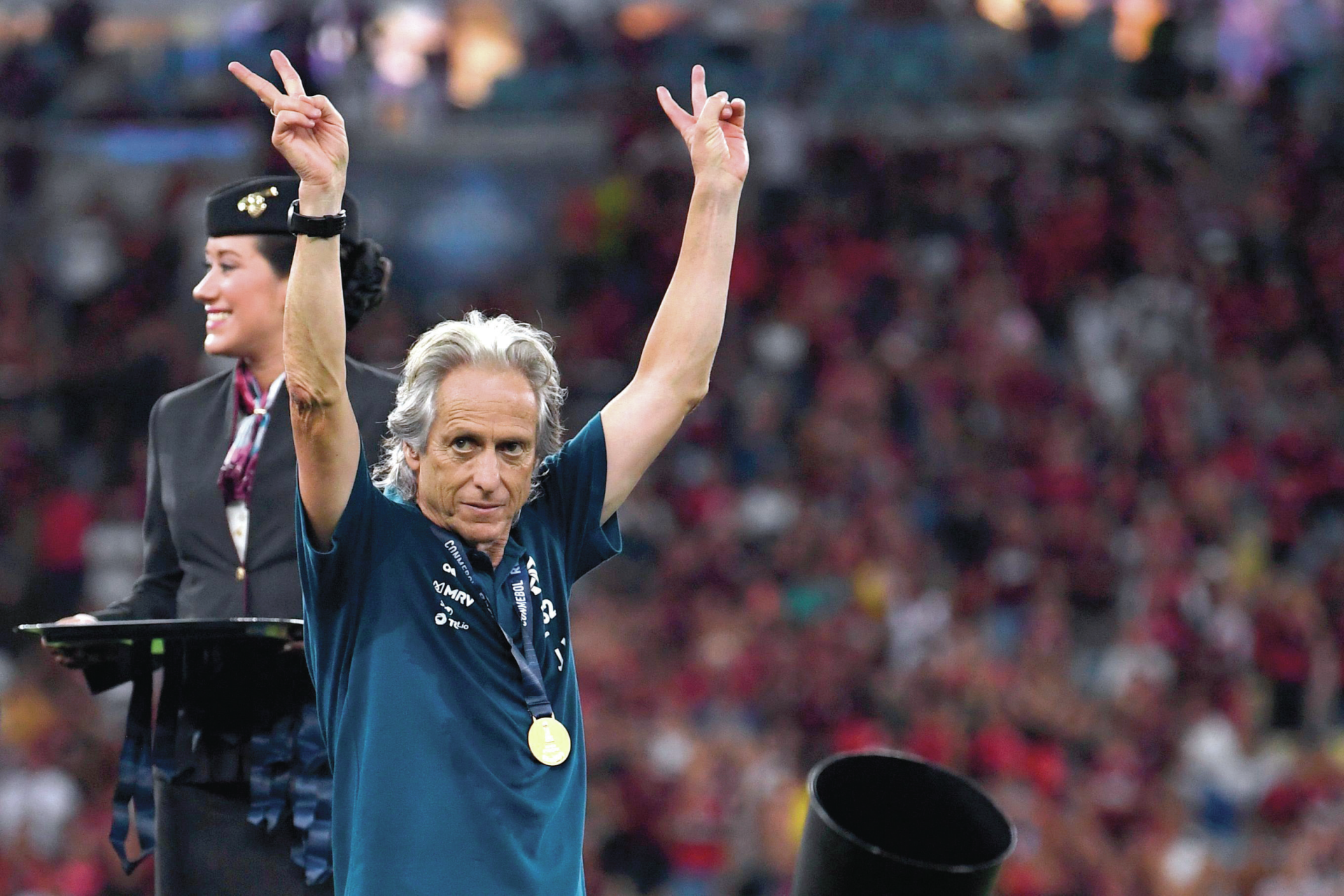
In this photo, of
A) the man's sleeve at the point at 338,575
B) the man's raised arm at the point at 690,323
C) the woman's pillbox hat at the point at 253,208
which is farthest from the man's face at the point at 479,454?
the woman's pillbox hat at the point at 253,208

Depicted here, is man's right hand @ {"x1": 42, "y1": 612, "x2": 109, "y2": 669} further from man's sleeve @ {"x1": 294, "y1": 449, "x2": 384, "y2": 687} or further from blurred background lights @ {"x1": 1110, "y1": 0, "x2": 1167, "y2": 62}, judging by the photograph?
blurred background lights @ {"x1": 1110, "y1": 0, "x2": 1167, "y2": 62}

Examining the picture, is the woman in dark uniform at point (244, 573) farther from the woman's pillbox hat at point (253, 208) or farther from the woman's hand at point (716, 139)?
the woman's hand at point (716, 139)

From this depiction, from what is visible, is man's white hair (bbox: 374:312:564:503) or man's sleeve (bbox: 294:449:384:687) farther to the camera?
man's white hair (bbox: 374:312:564:503)

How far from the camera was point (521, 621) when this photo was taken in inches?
98.9

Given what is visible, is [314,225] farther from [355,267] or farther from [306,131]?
[355,267]

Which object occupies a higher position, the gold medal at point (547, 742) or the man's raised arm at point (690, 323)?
the man's raised arm at point (690, 323)

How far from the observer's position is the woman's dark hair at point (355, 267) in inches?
127

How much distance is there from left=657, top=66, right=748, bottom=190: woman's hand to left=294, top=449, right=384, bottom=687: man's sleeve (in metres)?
0.87

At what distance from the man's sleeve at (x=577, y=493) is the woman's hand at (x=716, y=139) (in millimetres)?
530

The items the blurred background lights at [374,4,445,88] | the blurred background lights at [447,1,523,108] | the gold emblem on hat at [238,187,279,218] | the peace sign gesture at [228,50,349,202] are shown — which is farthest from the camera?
the blurred background lights at [447,1,523,108]

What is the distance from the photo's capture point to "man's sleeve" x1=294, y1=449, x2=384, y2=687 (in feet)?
7.91

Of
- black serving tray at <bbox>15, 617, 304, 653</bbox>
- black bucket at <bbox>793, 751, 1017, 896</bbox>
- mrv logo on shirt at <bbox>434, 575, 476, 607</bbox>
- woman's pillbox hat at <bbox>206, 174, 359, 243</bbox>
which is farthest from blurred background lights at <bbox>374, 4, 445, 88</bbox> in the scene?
mrv logo on shirt at <bbox>434, 575, 476, 607</bbox>

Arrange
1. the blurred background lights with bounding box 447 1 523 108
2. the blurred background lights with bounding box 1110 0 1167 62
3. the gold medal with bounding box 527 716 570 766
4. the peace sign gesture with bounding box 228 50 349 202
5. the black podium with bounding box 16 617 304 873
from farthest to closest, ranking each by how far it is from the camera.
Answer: the blurred background lights with bounding box 447 1 523 108, the blurred background lights with bounding box 1110 0 1167 62, the black podium with bounding box 16 617 304 873, the gold medal with bounding box 527 716 570 766, the peace sign gesture with bounding box 228 50 349 202

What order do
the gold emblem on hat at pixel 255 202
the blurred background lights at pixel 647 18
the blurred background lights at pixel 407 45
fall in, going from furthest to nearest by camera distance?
the blurred background lights at pixel 647 18 < the blurred background lights at pixel 407 45 < the gold emblem on hat at pixel 255 202
